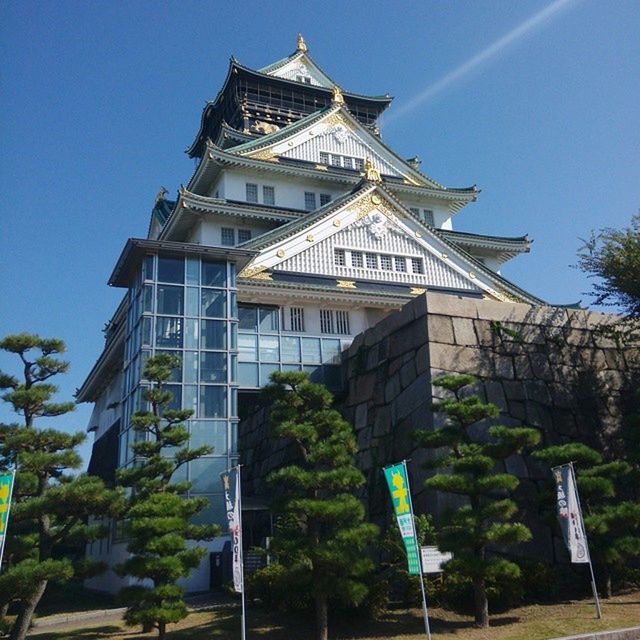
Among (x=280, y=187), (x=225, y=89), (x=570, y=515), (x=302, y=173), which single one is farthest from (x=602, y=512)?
(x=225, y=89)

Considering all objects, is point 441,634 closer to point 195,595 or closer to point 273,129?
point 195,595

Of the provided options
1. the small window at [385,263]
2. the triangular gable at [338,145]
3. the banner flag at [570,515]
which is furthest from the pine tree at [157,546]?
the triangular gable at [338,145]

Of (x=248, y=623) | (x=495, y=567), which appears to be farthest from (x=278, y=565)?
(x=495, y=567)

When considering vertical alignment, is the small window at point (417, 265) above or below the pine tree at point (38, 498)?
above

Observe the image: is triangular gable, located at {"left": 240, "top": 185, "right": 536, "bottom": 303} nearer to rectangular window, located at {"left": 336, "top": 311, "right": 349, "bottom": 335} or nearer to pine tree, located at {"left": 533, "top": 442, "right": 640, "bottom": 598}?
rectangular window, located at {"left": 336, "top": 311, "right": 349, "bottom": 335}

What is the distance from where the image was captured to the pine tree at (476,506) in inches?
454

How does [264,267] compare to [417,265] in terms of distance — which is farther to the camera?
[417,265]

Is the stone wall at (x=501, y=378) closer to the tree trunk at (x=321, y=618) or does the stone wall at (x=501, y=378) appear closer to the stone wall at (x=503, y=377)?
the stone wall at (x=503, y=377)

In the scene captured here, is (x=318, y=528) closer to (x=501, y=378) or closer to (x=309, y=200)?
(x=501, y=378)

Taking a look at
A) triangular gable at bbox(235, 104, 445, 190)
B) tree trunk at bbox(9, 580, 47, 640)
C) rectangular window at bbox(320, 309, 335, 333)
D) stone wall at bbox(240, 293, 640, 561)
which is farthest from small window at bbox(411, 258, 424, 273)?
tree trunk at bbox(9, 580, 47, 640)

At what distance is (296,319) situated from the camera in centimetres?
2270

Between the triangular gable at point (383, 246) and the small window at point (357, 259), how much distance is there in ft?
0.31

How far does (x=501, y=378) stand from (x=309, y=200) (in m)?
17.3

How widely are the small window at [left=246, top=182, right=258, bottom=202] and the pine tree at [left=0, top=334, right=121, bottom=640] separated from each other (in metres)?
17.9
